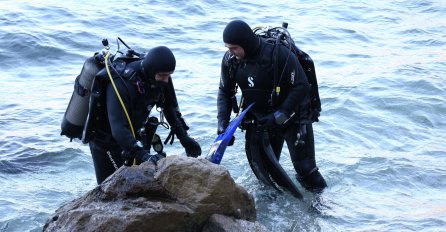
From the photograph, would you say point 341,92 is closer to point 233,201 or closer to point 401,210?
point 401,210

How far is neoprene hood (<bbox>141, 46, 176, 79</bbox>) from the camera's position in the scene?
224 inches

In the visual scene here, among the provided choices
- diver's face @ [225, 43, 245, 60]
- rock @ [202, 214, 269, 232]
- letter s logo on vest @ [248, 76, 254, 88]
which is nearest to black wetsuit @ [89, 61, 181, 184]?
diver's face @ [225, 43, 245, 60]

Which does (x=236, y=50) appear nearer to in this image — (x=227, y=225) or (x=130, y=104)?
(x=130, y=104)

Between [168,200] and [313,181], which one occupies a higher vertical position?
[168,200]

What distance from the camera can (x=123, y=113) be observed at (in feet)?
18.8

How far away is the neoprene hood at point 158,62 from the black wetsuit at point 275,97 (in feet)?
3.82

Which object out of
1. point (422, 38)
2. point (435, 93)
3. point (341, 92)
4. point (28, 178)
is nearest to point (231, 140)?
point (28, 178)

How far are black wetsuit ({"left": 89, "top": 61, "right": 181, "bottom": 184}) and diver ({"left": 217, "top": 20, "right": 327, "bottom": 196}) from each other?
0.74 m

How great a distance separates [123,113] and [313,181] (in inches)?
98.3

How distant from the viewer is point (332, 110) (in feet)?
36.1

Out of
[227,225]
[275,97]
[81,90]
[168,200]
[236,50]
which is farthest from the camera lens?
[275,97]

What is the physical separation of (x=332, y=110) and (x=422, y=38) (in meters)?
5.43

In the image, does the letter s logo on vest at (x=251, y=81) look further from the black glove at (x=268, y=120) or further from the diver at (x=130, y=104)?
→ the diver at (x=130, y=104)

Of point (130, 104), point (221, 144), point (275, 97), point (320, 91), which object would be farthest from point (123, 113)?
point (320, 91)
